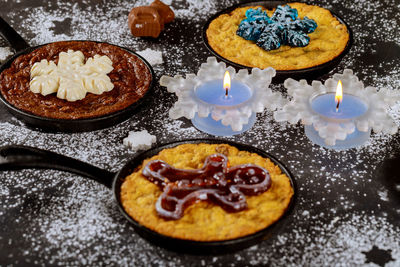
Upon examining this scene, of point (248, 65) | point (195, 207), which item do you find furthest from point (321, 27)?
point (195, 207)

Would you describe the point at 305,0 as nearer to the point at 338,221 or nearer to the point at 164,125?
the point at 164,125

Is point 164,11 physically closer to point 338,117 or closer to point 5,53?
point 5,53

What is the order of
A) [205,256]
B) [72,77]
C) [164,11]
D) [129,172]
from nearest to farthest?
[205,256]
[129,172]
[72,77]
[164,11]

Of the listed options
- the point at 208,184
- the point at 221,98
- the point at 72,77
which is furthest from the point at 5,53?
the point at 208,184

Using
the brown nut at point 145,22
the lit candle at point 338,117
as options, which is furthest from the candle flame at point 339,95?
the brown nut at point 145,22

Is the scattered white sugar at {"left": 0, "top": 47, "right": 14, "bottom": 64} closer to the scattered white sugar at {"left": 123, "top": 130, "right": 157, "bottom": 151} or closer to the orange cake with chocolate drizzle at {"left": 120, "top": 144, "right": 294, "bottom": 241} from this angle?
the scattered white sugar at {"left": 123, "top": 130, "right": 157, "bottom": 151}

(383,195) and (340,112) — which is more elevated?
(340,112)

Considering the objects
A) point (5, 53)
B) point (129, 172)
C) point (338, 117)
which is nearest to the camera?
point (129, 172)

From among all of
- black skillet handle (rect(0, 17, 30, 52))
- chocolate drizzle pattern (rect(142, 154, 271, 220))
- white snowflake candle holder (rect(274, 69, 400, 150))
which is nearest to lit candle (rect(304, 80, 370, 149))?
white snowflake candle holder (rect(274, 69, 400, 150))
